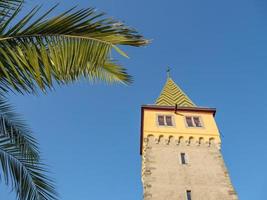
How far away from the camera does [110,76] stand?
3.49 m

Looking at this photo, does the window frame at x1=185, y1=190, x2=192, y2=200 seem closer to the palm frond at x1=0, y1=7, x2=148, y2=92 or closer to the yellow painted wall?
the yellow painted wall

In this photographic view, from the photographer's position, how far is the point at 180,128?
2198 centimetres

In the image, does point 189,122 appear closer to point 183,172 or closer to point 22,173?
point 183,172

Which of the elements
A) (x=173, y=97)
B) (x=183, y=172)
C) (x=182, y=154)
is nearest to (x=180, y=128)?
(x=182, y=154)

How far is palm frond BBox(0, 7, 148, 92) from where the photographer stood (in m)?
2.76

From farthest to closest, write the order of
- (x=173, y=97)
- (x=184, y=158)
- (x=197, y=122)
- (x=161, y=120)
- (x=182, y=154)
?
(x=173, y=97) < (x=197, y=122) < (x=161, y=120) < (x=182, y=154) < (x=184, y=158)

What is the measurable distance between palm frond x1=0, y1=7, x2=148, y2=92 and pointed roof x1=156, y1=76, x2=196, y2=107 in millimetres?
22225

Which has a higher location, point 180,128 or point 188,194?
point 180,128

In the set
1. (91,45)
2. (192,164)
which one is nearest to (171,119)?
(192,164)

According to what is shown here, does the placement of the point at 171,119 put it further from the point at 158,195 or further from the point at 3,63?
the point at 3,63

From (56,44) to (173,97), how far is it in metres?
24.1

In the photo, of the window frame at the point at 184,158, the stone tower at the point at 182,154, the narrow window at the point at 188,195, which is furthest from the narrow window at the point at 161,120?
the narrow window at the point at 188,195

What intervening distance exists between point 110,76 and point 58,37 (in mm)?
815

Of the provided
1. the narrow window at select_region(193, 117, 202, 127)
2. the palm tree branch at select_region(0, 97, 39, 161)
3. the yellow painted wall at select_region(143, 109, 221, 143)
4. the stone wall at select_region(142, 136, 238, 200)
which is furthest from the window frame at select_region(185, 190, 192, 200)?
the palm tree branch at select_region(0, 97, 39, 161)
